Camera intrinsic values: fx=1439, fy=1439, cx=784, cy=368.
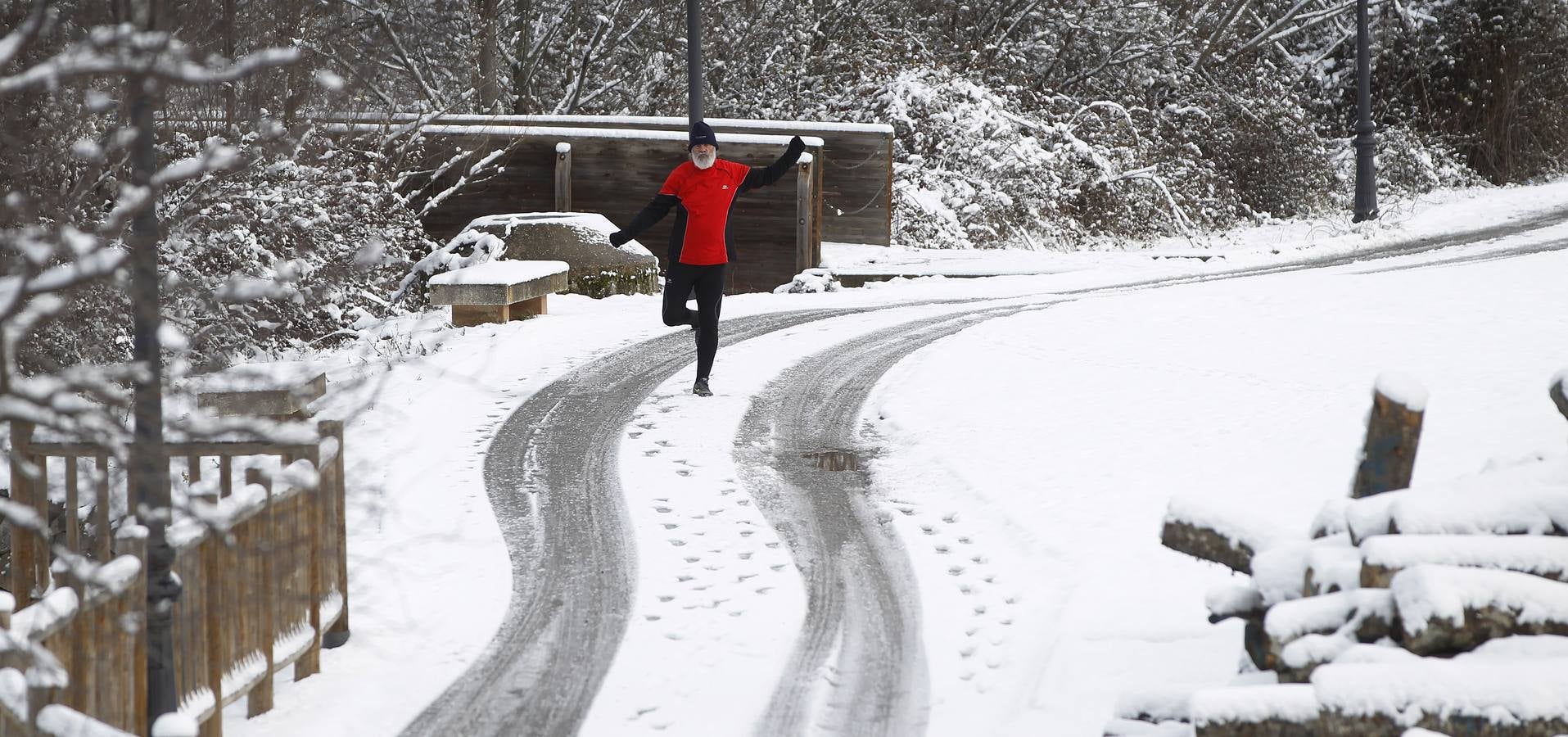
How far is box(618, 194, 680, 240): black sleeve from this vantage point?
9.05 metres

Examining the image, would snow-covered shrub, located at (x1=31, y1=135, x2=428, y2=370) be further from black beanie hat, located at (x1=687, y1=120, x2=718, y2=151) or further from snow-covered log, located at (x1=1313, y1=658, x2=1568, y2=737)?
snow-covered log, located at (x1=1313, y1=658, x2=1568, y2=737)

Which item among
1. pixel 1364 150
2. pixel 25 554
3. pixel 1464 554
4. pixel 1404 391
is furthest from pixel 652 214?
pixel 1364 150

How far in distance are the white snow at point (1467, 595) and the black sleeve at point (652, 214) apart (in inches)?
240

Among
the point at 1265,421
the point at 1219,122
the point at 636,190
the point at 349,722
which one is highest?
the point at 1219,122

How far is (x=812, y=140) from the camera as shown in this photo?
57.6 feet

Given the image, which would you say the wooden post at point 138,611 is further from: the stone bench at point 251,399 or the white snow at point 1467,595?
the white snow at point 1467,595

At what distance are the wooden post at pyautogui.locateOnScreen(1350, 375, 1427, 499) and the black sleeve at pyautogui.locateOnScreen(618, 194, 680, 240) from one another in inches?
213

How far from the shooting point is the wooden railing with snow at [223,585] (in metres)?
3.73

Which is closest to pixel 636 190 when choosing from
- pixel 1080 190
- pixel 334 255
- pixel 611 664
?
pixel 334 255

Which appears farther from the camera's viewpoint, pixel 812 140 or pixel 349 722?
pixel 812 140

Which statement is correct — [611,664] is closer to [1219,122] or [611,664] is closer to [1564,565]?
[1564,565]

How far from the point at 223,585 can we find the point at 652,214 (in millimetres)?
5152

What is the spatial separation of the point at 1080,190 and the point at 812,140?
6740 mm

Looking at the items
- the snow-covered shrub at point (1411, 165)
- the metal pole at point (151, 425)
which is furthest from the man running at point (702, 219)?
the snow-covered shrub at point (1411, 165)
